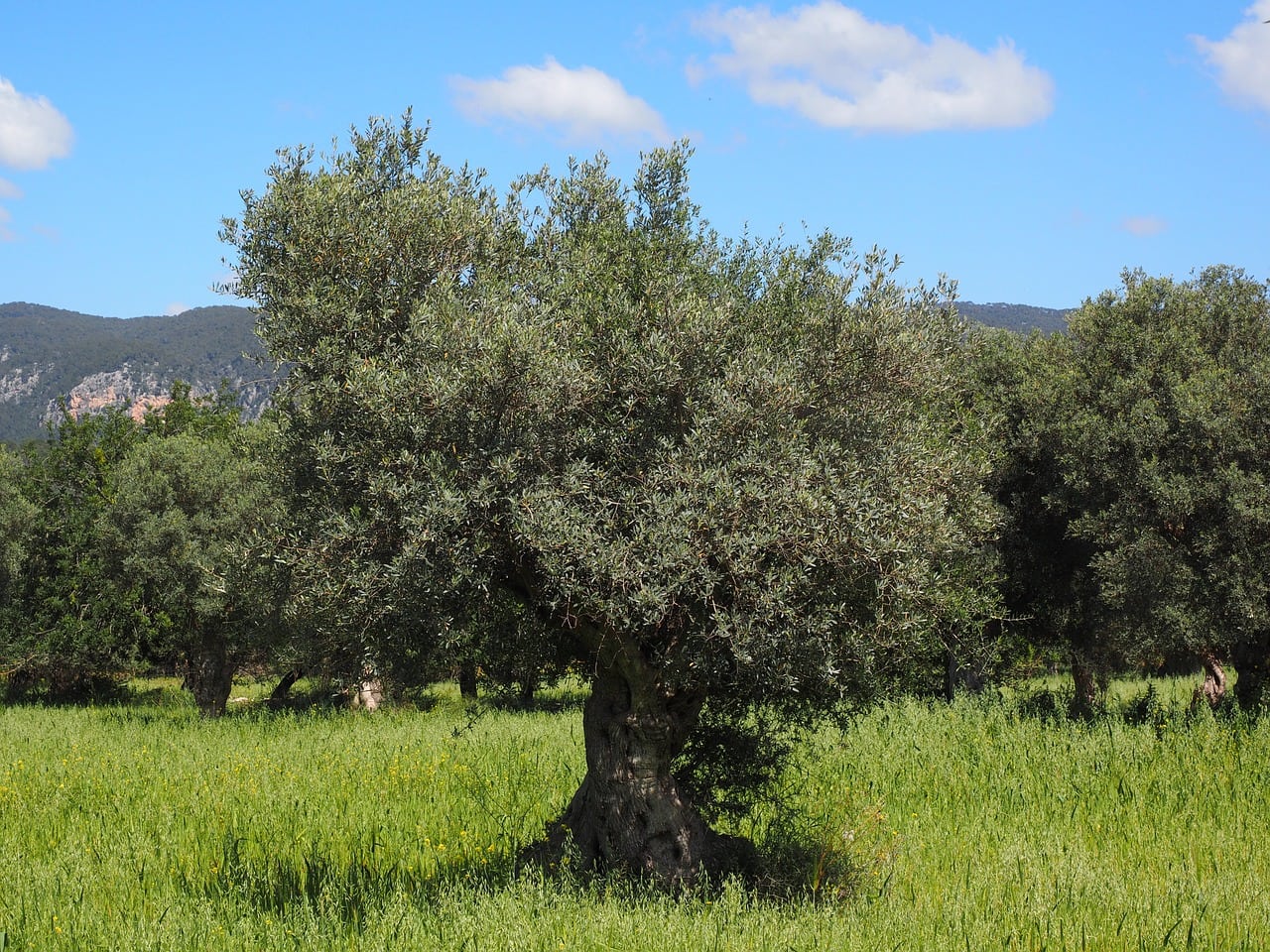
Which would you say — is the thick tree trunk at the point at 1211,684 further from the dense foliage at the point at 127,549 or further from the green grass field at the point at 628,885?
the dense foliage at the point at 127,549

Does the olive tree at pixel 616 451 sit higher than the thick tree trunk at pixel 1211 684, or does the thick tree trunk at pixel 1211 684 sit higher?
the olive tree at pixel 616 451

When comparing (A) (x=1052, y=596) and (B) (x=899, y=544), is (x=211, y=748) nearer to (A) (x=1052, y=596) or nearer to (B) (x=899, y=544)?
(B) (x=899, y=544)

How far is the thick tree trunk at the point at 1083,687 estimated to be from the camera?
20.5 metres

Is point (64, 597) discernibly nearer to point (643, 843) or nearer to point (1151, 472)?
point (643, 843)

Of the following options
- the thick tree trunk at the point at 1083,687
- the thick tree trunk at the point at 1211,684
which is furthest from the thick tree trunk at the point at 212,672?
the thick tree trunk at the point at 1211,684

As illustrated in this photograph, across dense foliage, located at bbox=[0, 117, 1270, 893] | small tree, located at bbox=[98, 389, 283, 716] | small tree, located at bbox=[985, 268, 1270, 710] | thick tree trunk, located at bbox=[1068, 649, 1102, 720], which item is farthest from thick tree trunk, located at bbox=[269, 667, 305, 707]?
dense foliage, located at bbox=[0, 117, 1270, 893]

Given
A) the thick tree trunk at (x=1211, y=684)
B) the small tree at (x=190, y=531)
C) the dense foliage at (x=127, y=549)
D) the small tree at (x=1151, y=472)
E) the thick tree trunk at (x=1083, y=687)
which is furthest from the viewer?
the dense foliage at (x=127, y=549)

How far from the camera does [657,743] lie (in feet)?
31.3

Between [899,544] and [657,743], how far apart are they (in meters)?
3.12

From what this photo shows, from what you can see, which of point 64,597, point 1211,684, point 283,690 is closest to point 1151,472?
point 1211,684

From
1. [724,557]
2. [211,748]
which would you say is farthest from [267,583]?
[211,748]

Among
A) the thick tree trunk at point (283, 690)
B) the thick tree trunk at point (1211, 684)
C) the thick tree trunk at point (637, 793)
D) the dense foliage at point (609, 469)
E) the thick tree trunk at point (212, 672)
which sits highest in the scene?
the dense foliage at point (609, 469)

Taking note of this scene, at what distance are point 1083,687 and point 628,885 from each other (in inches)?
824

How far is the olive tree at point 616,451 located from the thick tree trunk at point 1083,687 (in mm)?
11748
